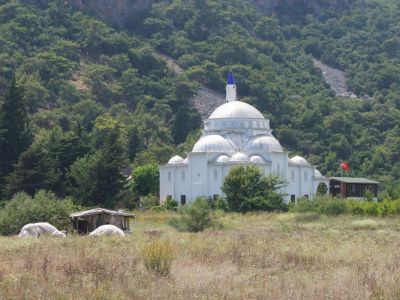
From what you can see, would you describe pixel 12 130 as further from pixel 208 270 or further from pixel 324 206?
pixel 208 270

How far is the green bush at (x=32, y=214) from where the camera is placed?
41.8 meters

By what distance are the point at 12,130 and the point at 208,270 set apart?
1702 inches

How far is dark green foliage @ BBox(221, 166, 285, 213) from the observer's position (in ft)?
226

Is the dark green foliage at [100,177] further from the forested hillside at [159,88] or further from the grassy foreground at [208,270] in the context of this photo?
the grassy foreground at [208,270]

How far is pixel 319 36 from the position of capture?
646ft

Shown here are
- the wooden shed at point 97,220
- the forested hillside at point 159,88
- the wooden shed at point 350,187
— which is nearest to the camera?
the wooden shed at point 97,220

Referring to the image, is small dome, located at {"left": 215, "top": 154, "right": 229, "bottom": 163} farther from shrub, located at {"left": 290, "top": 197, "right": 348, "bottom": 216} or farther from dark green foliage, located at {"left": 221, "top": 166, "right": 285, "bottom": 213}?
shrub, located at {"left": 290, "top": 197, "right": 348, "bottom": 216}

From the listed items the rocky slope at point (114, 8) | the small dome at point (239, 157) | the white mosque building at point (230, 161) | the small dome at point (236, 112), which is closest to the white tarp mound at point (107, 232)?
the white mosque building at point (230, 161)

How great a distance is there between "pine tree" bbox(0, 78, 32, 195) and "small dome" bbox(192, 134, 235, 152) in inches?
741

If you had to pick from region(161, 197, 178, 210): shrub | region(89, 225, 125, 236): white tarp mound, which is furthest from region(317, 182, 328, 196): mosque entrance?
region(89, 225, 125, 236): white tarp mound

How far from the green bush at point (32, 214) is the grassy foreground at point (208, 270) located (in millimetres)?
9506

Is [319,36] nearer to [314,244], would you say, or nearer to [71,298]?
[314,244]

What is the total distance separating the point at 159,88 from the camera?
133000 mm

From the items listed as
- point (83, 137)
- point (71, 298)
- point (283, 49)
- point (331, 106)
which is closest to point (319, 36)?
point (283, 49)
